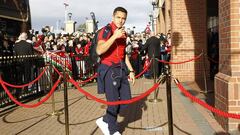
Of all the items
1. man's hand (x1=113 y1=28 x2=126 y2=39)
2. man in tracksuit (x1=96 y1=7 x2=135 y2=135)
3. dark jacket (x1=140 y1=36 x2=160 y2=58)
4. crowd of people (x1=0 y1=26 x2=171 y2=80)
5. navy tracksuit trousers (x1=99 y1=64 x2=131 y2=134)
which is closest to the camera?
man's hand (x1=113 y1=28 x2=126 y2=39)

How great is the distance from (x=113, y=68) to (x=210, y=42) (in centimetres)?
1051

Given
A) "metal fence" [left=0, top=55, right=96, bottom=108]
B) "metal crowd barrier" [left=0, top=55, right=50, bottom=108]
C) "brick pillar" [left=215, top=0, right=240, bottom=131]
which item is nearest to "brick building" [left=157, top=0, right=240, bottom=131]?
"brick pillar" [left=215, top=0, right=240, bottom=131]

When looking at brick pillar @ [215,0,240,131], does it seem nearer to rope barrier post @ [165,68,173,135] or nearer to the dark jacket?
rope barrier post @ [165,68,173,135]

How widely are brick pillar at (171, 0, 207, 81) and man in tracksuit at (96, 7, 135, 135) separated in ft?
25.7

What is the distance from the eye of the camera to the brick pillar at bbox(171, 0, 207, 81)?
45.2ft

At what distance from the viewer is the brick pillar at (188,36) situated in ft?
45.2

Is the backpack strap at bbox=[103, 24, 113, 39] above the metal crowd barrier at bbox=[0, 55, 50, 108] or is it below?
above

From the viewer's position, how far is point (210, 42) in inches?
622

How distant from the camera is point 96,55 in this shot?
6008 mm

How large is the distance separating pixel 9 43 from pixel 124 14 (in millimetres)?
8289

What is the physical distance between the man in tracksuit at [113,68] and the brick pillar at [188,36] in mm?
7840

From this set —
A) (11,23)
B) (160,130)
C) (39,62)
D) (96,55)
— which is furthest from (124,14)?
(11,23)

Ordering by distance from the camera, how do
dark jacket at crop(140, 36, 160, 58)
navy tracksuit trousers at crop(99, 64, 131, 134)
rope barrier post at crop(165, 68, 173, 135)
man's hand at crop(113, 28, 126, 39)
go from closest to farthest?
rope barrier post at crop(165, 68, 173, 135) → man's hand at crop(113, 28, 126, 39) → navy tracksuit trousers at crop(99, 64, 131, 134) → dark jacket at crop(140, 36, 160, 58)

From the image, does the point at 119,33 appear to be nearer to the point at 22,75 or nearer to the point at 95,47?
the point at 95,47
